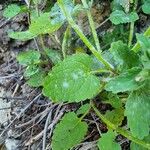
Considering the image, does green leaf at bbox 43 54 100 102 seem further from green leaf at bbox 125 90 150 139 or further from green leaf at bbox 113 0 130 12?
green leaf at bbox 113 0 130 12

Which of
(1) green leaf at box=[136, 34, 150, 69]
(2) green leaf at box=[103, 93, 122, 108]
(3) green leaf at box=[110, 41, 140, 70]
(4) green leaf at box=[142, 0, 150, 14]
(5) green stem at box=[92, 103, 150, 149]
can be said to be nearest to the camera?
(1) green leaf at box=[136, 34, 150, 69]

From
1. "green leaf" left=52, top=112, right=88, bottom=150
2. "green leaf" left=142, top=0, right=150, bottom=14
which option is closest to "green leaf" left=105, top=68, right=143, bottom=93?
"green leaf" left=52, top=112, right=88, bottom=150

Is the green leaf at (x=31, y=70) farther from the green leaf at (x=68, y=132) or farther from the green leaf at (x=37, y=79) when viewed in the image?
the green leaf at (x=68, y=132)

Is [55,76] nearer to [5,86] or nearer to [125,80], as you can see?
[125,80]

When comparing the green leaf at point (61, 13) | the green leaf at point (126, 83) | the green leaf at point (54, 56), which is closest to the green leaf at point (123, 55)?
the green leaf at point (126, 83)

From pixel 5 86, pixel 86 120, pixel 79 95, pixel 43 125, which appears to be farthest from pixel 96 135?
pixel 5 86
